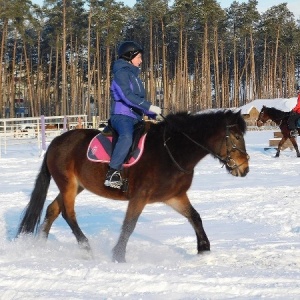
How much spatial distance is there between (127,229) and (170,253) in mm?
675

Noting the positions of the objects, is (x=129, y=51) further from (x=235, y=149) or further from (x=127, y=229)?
(x=127, y=229)

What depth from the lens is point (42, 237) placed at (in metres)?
6.75

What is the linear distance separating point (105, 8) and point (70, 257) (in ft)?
178

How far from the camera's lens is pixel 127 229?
5738mm

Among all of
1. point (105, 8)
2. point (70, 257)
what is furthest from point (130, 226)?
point (105, 8)

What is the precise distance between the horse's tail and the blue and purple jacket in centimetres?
150

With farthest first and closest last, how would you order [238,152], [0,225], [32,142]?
[32,142], [0,225], [238,152]

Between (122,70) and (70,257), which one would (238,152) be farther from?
(70,257)

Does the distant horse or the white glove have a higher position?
the white glove

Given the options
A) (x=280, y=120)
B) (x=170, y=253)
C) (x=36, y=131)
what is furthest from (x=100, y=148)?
(x=36, y=131)

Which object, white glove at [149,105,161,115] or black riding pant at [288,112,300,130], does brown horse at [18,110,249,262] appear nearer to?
white glove at [149,105,161,115]

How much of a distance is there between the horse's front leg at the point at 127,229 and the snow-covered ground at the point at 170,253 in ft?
0.64

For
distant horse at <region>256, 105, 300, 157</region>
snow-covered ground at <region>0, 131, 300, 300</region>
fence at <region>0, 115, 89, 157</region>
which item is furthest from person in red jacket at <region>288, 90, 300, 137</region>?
fence at <region>0, 115, 89, 157</region>

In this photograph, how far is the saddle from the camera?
19.4 feet
